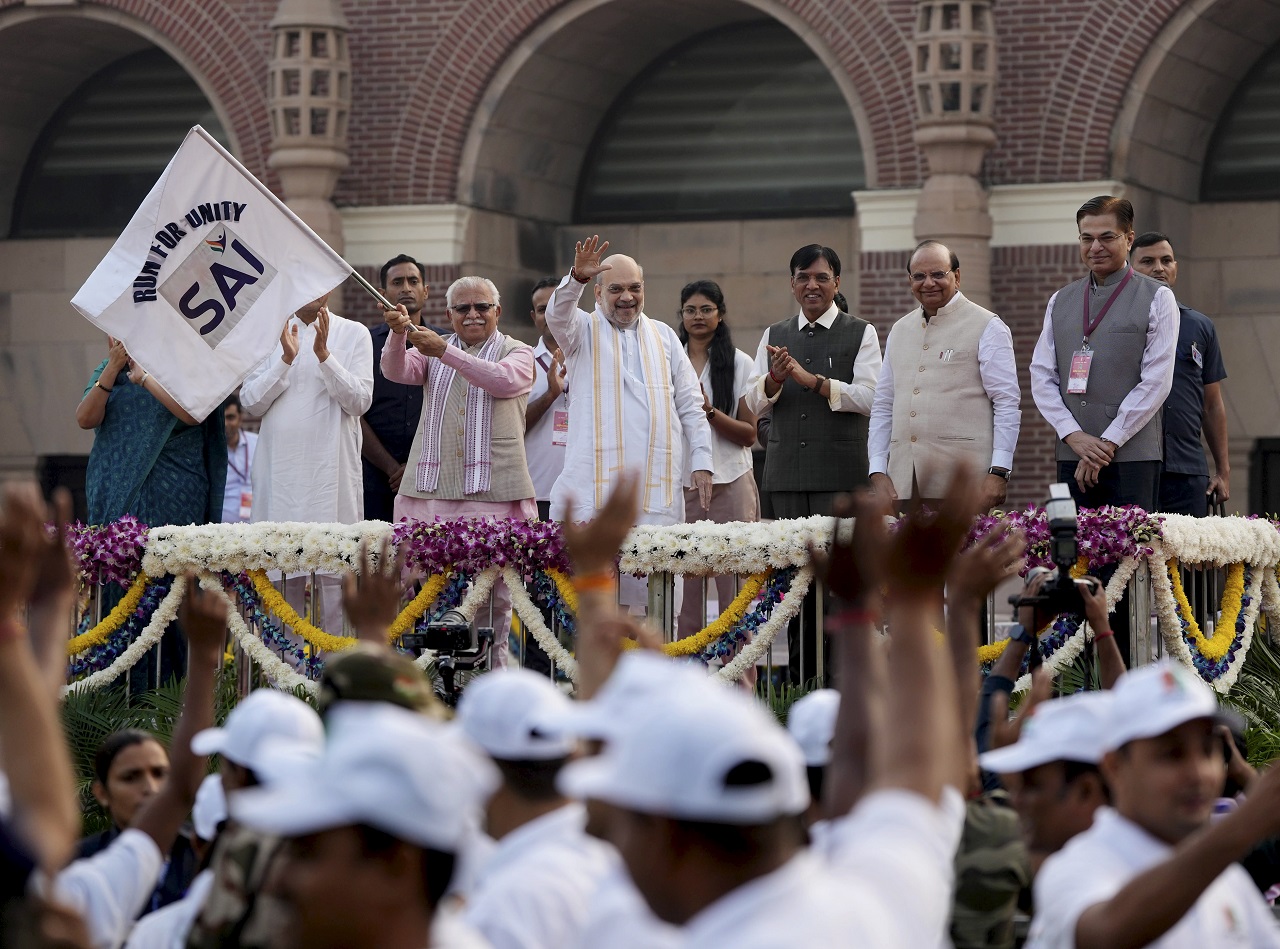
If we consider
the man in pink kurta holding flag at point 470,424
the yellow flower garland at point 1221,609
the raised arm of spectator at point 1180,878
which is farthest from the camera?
the man in pink kurta holding flag at point 470,424

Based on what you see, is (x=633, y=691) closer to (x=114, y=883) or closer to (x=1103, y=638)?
(x=114, y=883)

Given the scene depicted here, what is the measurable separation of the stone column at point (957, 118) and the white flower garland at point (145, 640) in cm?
785

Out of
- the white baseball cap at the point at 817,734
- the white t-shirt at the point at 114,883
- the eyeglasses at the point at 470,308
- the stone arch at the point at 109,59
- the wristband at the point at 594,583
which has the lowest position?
the white t-shirt at the point at 114,883

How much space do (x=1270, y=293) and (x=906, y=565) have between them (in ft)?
51.1

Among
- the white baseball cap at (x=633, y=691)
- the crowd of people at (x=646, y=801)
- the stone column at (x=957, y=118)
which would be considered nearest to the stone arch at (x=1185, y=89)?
the stone column at (x=957, y=118)

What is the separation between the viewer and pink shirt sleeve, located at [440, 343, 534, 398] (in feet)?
31.0

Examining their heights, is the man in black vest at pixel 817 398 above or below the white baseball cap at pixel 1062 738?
above

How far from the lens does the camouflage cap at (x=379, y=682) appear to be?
11.6ft

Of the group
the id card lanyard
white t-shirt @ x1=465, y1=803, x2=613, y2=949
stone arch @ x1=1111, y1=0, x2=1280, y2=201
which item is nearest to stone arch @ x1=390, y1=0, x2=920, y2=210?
stone arch @ x1=1111, y1=0, x2=1280, y2=201

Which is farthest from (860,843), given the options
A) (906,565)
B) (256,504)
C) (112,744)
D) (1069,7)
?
(1069,7)

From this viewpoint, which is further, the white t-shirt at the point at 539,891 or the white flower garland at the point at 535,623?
the white flower garland at the point at 535,623

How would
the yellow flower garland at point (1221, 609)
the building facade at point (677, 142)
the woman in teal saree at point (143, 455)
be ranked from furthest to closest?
the building facade at point (677, 142) → the woman in teal saree at point (143, 455) → the yellow flower garland at point (1221, 609)

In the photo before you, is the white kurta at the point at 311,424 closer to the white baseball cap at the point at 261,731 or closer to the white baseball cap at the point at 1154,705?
the white baseball cap at the point at 261,731

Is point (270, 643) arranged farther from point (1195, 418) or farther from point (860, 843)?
point (860, 843)
